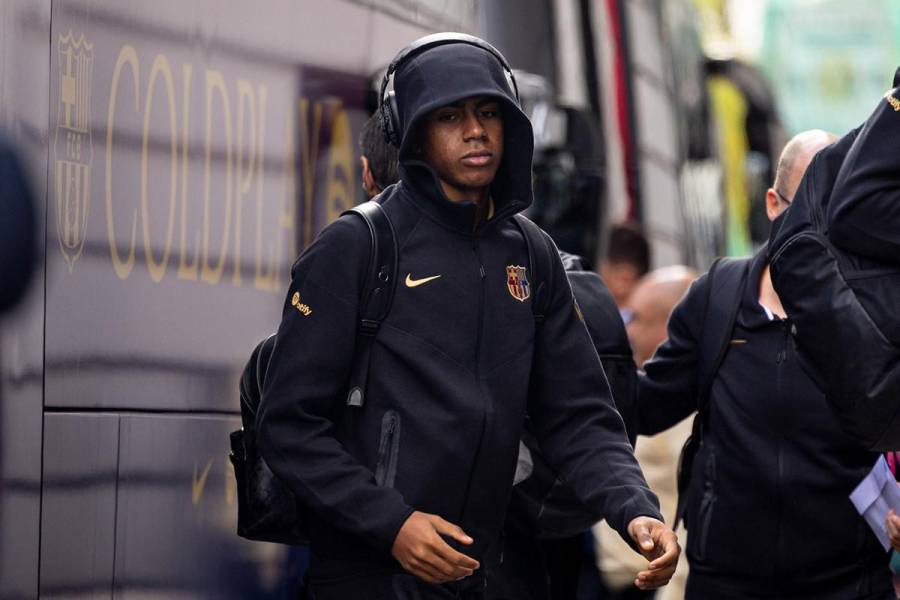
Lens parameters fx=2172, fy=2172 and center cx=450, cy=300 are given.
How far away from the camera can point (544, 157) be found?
10.8 metres

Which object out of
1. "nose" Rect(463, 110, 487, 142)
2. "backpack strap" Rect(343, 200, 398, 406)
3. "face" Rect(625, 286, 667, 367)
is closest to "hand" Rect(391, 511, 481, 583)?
"backpack strap" Rect(343, 200, 398, 406)

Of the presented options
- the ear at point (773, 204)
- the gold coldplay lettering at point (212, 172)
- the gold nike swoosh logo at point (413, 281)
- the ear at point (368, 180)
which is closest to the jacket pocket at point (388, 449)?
the gold nike swoosh logo at point (413, 281)

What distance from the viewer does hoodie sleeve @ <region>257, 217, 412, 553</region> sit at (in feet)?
13.9

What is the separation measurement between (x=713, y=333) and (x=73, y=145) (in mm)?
2244

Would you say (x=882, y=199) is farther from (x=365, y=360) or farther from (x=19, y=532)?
(x=19, y=532)

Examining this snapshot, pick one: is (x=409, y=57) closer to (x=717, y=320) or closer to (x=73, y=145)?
(x=73, y=145)

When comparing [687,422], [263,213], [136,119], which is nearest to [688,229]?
[687,422]

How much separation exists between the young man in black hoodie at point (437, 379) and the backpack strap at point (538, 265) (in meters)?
0.02

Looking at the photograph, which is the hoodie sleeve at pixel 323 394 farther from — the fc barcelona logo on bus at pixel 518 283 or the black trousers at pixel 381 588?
the fc barcelona logo on bus at pixel 518 283

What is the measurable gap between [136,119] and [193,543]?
1.10 m

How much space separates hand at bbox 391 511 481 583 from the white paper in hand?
1.77m

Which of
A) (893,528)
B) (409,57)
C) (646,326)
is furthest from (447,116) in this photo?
(646,326)

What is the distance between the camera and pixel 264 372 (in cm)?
471

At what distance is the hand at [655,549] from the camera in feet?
14.0
